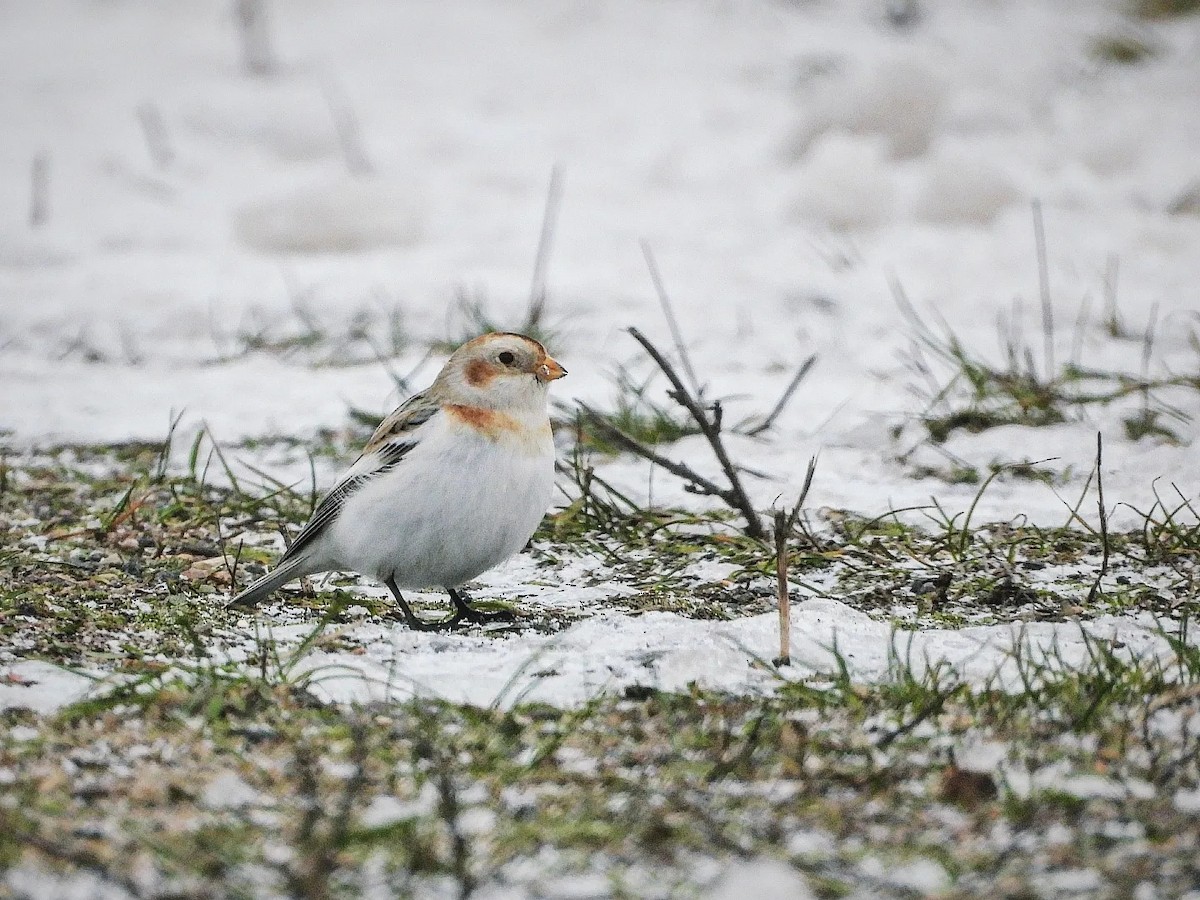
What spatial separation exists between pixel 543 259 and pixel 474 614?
307 cm

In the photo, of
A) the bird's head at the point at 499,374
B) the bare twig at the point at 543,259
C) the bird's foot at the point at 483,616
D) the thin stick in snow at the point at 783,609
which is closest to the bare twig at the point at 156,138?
the bare twig at the point at 543,259

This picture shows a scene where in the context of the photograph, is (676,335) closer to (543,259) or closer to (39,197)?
(543,259)

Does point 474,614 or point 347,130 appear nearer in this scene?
point 474,614

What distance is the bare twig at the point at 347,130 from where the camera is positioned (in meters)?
8.20

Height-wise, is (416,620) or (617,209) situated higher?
(617,209)

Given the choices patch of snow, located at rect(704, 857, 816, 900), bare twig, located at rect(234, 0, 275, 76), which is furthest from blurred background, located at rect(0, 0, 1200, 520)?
patch of snow, located at rect(704, 857, 816, 900)

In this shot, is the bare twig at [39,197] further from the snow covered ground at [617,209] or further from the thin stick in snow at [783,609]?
the thin stick in snow at [783,609]

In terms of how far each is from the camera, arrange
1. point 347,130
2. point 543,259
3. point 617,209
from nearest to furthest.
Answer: point 543,259 < point 617,209 < point 347,130

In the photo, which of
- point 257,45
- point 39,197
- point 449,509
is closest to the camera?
point 449,509

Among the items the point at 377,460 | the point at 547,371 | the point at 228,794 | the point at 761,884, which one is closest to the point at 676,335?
the point at 547,371

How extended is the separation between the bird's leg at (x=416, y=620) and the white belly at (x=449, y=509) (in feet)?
0.19

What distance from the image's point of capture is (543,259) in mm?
6148

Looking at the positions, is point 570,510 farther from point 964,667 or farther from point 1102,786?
point 1102,786

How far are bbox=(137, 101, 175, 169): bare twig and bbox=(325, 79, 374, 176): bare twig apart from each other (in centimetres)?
110
